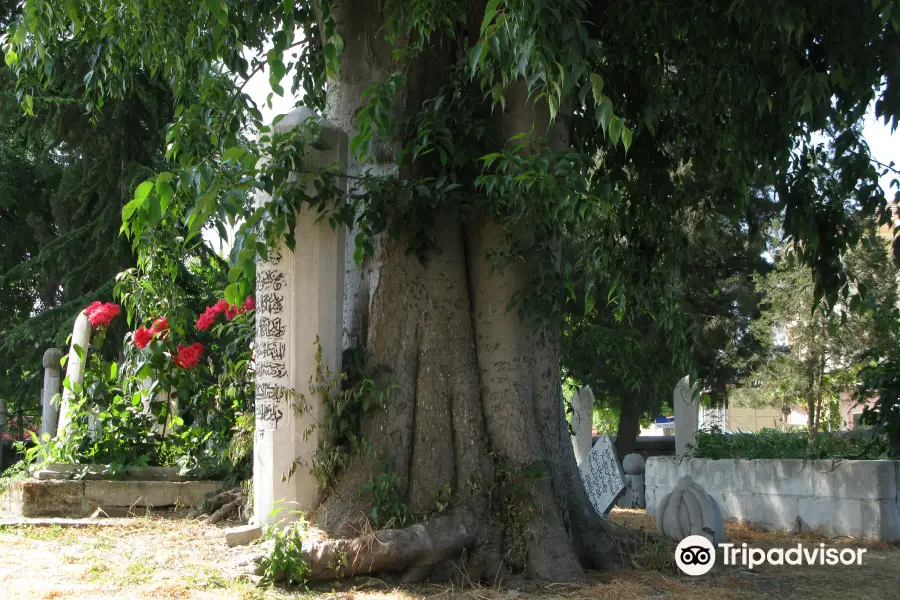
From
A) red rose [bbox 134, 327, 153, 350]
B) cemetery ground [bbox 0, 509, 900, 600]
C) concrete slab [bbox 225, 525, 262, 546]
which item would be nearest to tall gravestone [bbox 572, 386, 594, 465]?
cemetery ground [bbox 0, 509, 900, 600]

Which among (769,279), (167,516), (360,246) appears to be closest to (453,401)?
(360,246)

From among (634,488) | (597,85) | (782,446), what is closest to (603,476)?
(634,488)

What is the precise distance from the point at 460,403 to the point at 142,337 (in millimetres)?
3533

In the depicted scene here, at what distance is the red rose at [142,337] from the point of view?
8047mm

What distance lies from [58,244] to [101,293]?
1.65 meters

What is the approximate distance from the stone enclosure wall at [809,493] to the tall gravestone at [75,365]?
23.8 ft

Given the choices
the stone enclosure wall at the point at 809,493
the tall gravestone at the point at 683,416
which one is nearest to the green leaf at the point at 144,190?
the stone enclosure wall at the point at 809,493

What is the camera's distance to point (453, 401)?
6.20m

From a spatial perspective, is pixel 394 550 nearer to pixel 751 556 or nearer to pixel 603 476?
pixel 751 556

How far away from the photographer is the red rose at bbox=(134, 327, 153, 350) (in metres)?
8.05

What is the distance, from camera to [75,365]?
28.2 feet

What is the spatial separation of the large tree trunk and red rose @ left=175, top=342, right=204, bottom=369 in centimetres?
240

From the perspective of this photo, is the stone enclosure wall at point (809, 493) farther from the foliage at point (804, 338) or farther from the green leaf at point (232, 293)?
the foliage at point (804, 338)

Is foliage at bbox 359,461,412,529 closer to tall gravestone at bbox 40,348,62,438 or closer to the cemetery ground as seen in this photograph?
the cemetery ground
